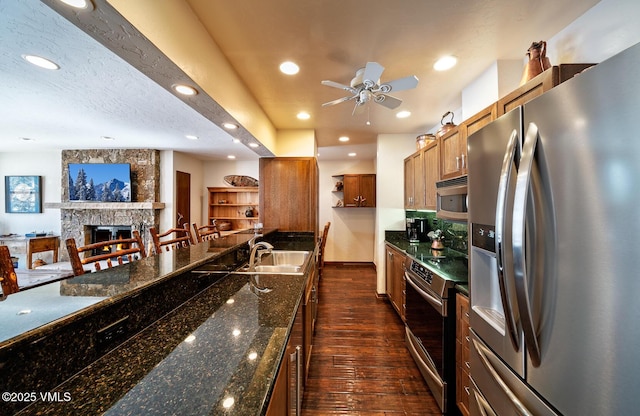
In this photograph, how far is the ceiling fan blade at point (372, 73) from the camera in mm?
1643

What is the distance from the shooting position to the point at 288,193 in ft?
11.6

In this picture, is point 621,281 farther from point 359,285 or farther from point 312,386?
point 359,285

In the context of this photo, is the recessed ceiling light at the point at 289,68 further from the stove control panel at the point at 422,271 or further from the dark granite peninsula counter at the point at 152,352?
the stove control panel at the point at 422,271

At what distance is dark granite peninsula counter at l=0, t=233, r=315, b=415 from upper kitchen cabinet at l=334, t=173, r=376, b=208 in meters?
4.34

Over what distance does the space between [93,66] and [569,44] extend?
3.56m

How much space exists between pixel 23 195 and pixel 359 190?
23.9 feet

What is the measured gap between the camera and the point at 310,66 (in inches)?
77.5

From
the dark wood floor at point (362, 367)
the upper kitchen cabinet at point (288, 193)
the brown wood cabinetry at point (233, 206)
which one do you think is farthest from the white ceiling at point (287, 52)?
the brown wood cabinetry at point (233, 206)

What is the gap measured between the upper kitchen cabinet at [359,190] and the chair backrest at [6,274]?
494cm

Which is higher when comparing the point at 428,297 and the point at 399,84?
the point at 399,84

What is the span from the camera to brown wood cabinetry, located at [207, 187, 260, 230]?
6.12 meters

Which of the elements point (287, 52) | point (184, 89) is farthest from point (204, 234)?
point (287, 52)

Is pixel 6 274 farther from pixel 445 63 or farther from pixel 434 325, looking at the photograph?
pixel 445 63

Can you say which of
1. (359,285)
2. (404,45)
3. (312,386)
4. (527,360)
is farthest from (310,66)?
(359,285)
